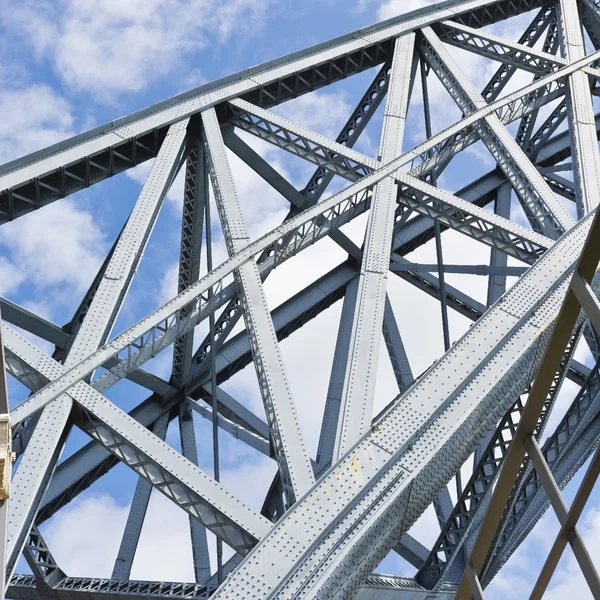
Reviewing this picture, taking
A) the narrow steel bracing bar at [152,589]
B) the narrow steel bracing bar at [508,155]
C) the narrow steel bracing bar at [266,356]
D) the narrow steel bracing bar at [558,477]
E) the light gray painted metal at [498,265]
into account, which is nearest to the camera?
the narrow steel bracing bar at [266,356]

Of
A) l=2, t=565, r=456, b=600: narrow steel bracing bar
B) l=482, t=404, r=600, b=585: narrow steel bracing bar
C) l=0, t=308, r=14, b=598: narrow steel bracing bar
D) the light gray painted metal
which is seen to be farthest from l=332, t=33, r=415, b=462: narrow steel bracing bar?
the light gray painted metal

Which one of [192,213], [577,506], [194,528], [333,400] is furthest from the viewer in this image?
[194,528]

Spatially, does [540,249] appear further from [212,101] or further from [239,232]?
[212,101]

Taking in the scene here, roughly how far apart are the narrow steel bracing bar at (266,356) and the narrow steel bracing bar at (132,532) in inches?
132

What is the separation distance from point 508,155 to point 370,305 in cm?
378

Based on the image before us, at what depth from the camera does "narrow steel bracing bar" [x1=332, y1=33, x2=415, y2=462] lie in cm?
718

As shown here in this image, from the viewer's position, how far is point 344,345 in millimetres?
11930

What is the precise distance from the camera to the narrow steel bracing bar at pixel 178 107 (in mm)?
9578

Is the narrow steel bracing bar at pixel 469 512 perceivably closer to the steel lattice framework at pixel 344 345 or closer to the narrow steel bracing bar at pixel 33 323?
the steel lattice framework at pixel 344 345

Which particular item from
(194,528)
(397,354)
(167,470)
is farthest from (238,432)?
(167,470)

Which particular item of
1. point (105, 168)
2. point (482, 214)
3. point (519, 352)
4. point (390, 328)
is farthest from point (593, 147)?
point (105, 168)

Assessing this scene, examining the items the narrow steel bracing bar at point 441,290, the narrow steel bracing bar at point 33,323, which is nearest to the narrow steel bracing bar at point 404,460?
the narrow steel bracing bar at point 441,290

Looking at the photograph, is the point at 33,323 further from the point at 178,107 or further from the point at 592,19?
the point at 592,19

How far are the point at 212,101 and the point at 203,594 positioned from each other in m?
5.76
